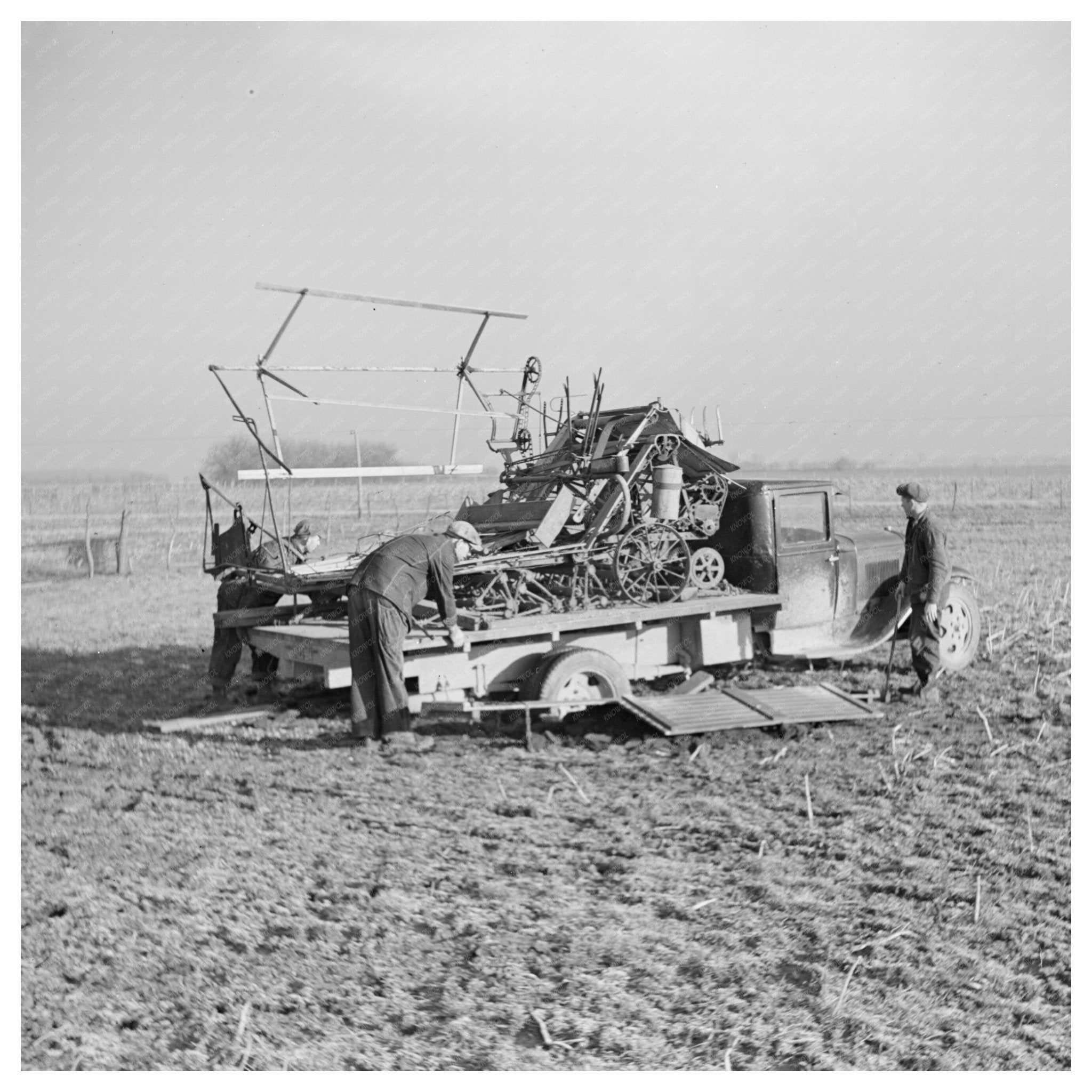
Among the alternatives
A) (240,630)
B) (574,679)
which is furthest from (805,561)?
(240,630)

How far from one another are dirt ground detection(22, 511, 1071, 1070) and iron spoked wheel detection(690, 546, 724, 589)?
1.47m

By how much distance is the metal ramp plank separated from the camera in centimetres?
704

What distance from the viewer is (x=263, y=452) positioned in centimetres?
705

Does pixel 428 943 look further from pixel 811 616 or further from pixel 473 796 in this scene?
pixel 811 616

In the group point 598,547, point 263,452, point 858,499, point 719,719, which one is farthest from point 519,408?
point 858,499

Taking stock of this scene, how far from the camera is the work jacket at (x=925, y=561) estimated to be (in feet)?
27.1

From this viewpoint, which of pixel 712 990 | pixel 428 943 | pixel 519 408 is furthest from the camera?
pixel 519 408

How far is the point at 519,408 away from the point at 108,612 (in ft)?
27.0

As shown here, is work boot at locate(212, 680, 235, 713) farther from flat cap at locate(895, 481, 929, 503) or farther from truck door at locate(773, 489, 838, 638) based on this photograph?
flat cap at locate(895, 481, 929, 503)

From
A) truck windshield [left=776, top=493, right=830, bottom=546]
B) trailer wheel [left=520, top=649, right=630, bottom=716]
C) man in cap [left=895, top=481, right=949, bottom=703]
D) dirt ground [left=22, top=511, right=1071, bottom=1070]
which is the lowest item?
dirt ground [left=22, top=511, right=1071, bottom=1070]

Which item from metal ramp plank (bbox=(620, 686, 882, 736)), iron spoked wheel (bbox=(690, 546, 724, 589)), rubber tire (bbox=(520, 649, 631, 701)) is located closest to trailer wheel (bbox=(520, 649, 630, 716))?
rubber tire (bbox=(520, 649, 631, 701))

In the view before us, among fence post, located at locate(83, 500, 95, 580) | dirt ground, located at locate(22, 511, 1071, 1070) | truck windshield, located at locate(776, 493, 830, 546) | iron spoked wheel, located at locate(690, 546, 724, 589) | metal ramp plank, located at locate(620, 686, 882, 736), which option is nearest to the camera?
dirt ground, located at locate(22, 511, 1071, 1070)

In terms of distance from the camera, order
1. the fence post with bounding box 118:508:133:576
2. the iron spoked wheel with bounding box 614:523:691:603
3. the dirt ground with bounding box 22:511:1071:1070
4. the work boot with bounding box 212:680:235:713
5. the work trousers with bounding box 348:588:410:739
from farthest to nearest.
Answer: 1. the fence post with bounding box 118:508:133:576
2. the work boot with bounding box 212:680:235:713
3. the iron spoked wheel with bounding box 614:523:691:603
4. the work trousers with bounding box 348:588:410:739
5. the dirt ground with bounding box 22:511:1071:1070

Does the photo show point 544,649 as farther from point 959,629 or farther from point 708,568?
point 959,629
